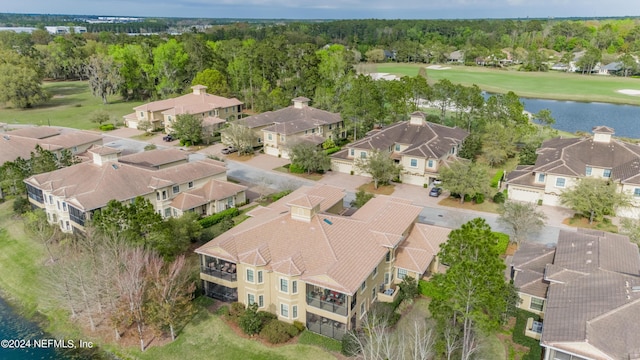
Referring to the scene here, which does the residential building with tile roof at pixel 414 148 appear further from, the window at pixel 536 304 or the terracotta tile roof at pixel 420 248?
the window at pixel 536 304

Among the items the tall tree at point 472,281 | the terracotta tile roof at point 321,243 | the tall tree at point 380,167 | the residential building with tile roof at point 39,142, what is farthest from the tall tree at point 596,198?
the residential building with tile roof at point 39,142

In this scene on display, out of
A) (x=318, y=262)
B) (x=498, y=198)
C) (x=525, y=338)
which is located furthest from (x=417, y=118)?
(x=525, y=338)

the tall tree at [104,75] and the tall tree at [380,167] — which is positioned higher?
the tall tree at [104,75]

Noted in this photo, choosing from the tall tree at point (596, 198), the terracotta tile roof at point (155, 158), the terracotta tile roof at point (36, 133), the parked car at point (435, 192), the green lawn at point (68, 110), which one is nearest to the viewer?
the tall tree at point (596, 198)

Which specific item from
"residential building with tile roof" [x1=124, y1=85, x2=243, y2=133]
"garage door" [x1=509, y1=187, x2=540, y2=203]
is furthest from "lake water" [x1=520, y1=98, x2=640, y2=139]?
"residential building with tile roof" [x1=124, y1=85, x2=243, y2=133]

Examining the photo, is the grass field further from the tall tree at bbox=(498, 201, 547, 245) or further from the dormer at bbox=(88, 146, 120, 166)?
the dormer at bbox=(88, 146, 120, 166)

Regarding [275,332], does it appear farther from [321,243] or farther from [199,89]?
[199,89]
